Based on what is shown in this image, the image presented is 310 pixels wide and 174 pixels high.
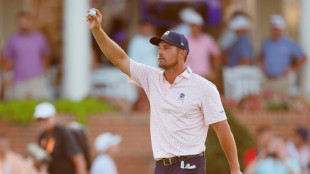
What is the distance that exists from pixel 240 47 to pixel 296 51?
107 centimetres

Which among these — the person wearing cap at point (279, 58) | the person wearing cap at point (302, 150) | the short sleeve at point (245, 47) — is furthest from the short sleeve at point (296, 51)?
the person wearing cap at point (302, 150)

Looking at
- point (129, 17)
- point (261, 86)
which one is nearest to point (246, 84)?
point (261, 86)

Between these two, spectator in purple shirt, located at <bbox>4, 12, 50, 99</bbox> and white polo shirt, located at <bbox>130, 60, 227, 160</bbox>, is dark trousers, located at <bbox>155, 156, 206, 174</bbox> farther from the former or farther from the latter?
spectator in purple shirt, located at <bbox>4, 12, 50, 99</bbox>

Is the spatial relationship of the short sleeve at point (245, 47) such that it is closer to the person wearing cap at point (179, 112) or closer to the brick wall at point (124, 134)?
the brick wall at point (124, 134)

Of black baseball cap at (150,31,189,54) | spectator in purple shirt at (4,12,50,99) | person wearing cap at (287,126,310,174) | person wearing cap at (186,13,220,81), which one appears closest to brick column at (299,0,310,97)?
person wearing cap at (186,13,220,81)

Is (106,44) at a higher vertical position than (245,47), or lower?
higher

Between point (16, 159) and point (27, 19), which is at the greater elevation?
point (27, 19)

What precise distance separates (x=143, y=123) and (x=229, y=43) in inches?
106

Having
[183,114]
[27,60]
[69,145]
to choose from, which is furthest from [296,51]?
[183,114]

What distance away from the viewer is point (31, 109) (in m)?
17.8

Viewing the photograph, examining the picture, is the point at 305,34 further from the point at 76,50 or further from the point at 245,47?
the point at 76,50

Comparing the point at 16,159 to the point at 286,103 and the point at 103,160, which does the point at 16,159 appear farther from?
the point at 286,103

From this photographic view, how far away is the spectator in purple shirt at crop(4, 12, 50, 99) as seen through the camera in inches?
731

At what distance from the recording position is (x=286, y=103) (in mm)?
18938
